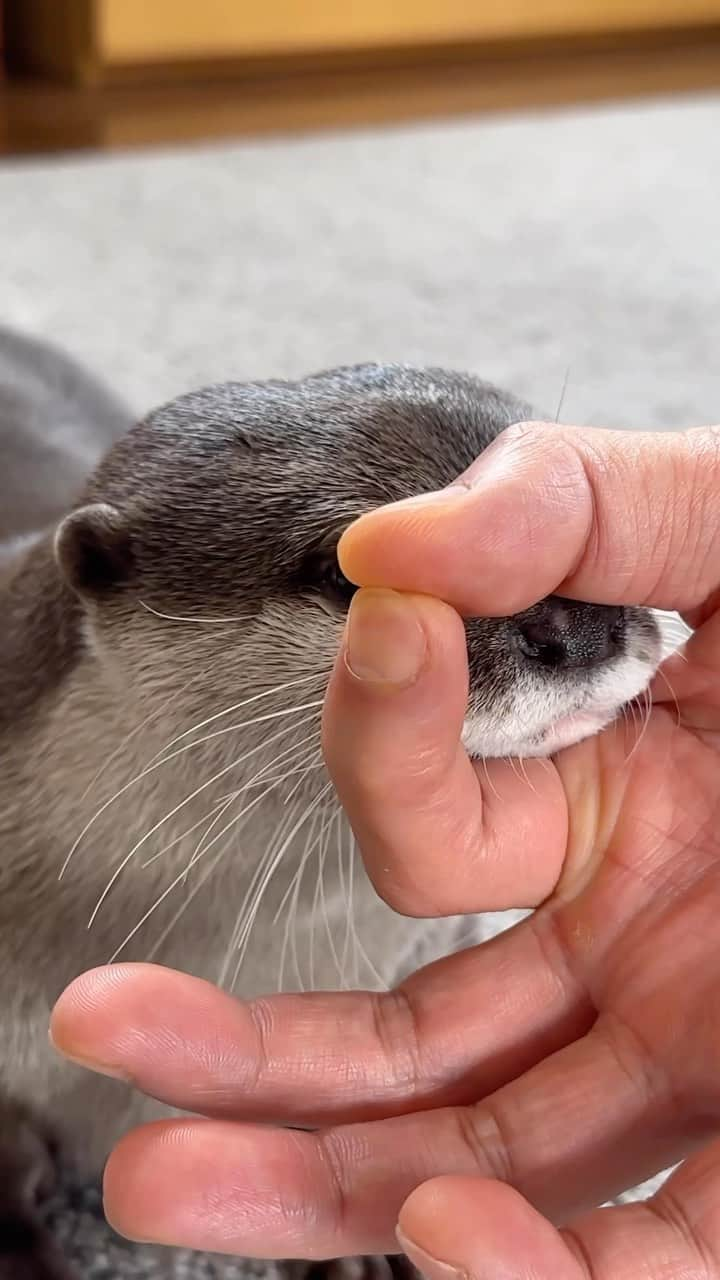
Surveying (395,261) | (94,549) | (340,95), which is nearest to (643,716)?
(94,549)

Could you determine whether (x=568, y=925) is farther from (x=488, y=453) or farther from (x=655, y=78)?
(x=655, y=78)

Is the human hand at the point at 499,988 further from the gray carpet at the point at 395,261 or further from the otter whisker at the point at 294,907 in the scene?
the gray carpet at the point at 395,261

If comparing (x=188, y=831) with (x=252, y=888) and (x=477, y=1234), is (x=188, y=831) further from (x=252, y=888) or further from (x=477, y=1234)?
(x=477, y=1234)

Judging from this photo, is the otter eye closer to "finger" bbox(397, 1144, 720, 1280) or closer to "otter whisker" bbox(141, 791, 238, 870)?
"otter whisker" bbox(141, 791, 238, 870)

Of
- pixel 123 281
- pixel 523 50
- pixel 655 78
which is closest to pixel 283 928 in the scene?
pixel 123 281

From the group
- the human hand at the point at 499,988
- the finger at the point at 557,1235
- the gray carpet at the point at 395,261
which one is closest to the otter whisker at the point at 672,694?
the human hand at the point at 499,988

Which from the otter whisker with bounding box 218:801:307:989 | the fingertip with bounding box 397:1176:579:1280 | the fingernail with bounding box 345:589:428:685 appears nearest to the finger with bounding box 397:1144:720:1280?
the fingertip with bounding box 397:1176:579:1280
